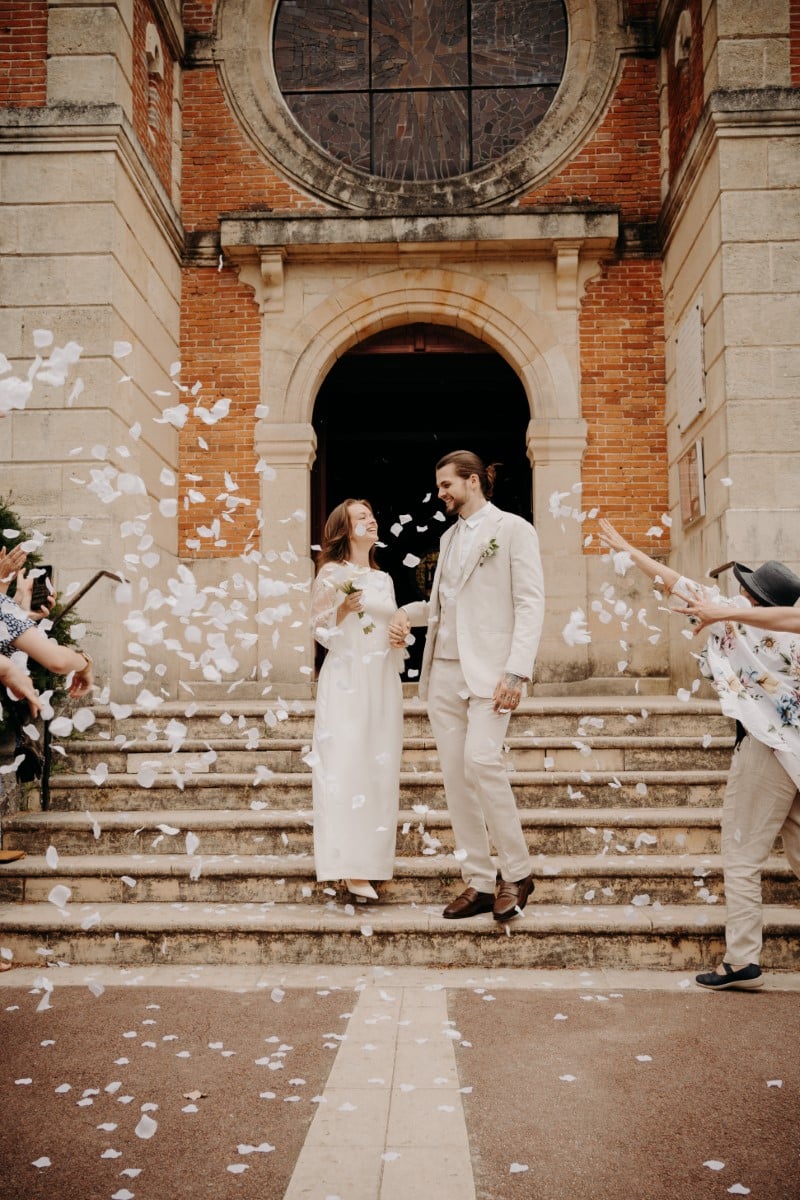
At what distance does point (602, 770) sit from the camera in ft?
19.6

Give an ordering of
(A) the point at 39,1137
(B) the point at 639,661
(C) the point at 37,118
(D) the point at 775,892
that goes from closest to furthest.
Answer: (A) the point at 39,1137 → (D) the point at 775,892 → (C) the point at 37,118 → (B) the point at 639,661

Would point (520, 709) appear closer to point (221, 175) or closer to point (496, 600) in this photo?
point (496, 600)

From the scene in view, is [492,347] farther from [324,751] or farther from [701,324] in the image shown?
[324,751]

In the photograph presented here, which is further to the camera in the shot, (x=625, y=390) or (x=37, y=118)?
(x=625, y=390)

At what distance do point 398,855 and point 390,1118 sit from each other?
2.39 m

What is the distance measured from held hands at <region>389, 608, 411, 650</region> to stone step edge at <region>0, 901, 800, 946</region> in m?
1.30

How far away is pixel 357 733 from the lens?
15.9ft

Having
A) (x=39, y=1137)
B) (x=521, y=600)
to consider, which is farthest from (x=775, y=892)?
(x=39, y=1137)

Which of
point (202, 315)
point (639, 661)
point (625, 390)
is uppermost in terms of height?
point (202, 315)

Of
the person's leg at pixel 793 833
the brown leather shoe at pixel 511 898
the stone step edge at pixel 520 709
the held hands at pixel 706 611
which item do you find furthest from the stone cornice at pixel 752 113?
the brown leather shoe at pixel 511 898

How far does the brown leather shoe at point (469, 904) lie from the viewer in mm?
4508

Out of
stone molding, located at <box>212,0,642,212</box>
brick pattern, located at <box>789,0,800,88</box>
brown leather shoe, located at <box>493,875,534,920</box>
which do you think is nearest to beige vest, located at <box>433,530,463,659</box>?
brown leather shoe, located at <box>493,875,534,920</box>

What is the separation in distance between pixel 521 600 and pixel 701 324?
15.2 feet

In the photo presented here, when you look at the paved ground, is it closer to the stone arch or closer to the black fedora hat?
the black fedora hat
